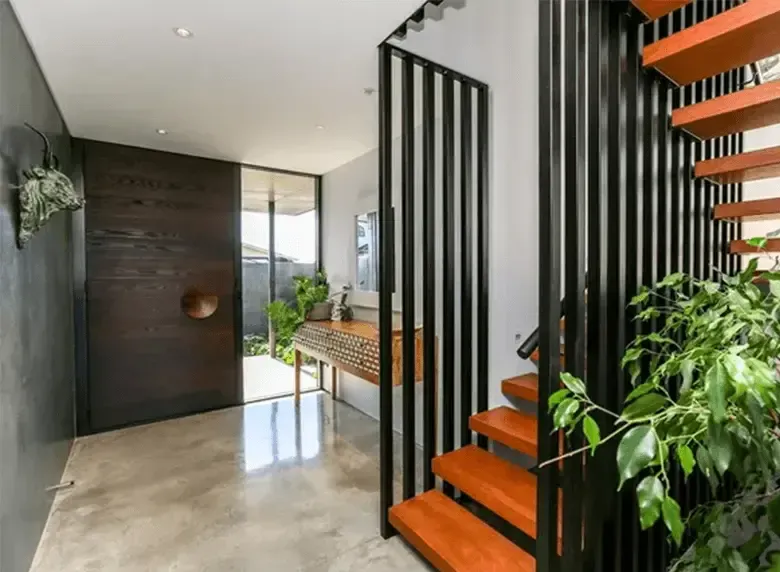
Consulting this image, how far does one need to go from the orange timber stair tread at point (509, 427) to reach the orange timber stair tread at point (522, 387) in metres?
0.12

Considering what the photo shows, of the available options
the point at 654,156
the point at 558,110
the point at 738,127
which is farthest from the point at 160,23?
the point at 738,127

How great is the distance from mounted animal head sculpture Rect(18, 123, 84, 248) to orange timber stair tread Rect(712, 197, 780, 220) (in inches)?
A: 119

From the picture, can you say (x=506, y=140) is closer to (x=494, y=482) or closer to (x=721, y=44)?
(x=721, y=44)

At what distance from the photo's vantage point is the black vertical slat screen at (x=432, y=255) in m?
2.24

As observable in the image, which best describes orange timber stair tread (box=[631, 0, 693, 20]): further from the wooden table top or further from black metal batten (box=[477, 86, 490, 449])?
the wooden table top

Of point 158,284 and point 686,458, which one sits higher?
point 158,284

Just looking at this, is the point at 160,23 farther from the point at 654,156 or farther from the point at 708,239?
the point at 708,239

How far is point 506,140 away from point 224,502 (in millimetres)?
2914

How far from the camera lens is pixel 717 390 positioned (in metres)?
0.65

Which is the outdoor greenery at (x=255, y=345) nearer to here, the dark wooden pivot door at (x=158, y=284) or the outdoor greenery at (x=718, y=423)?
the dark wooden pivot door at (x=158, y=284)

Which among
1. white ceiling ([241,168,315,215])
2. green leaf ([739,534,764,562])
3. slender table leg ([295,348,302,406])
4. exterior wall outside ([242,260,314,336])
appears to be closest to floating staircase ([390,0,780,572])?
green leaf ([739,534,764,562])

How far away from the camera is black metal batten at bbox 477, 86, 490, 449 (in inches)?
102

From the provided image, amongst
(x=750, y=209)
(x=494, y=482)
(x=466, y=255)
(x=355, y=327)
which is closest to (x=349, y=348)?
(x=355, y=327)

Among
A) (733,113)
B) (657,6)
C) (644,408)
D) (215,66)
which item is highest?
(215,66)
